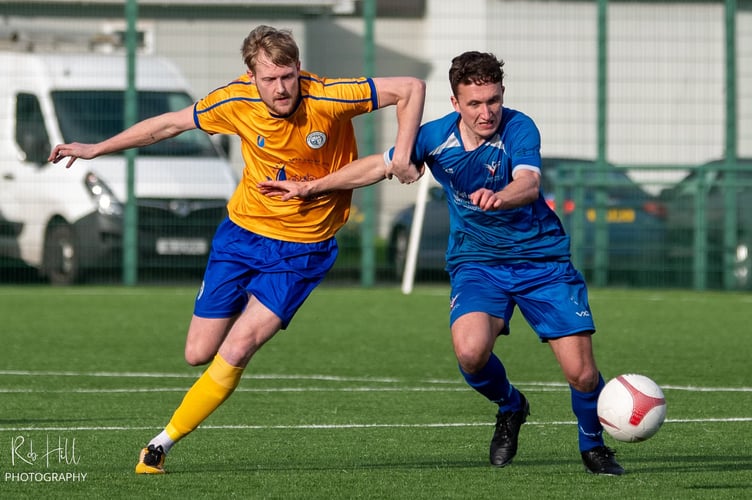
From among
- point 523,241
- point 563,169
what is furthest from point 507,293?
point 563,169

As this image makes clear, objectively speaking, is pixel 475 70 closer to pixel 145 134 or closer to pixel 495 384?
pixel 495 384

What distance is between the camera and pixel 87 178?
56.2 ft

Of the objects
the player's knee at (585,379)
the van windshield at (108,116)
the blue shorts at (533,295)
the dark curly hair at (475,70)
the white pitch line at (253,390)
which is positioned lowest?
the white pitch line at (253,390)

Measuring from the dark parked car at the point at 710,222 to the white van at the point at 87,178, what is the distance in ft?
16.7

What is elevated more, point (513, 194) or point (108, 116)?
point (108, 116)

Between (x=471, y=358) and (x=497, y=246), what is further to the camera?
(x=497, y=246)

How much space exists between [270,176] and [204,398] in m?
1.05

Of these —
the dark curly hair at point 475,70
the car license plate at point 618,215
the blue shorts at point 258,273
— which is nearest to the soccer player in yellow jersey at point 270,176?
the blue shorts at point 258,273

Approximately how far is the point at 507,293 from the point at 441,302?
9031 millimetres

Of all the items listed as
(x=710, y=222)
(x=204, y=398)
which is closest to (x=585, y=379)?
(x=204, y=398)

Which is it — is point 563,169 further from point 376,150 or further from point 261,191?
point 261,191

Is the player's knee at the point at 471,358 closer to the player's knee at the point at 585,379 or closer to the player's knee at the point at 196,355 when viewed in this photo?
the player's knee at the point at 585,379

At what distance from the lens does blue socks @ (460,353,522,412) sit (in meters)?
6.66

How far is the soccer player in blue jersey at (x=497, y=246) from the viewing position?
6316 mm
